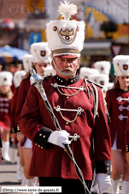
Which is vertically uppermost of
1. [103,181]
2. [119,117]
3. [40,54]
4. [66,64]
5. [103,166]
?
[40,54]

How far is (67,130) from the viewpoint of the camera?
15.6 feet

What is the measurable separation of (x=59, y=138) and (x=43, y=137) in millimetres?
168

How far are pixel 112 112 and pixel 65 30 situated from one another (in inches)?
117

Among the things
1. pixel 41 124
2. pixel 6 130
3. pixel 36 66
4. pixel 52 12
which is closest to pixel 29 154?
pixel 36 66

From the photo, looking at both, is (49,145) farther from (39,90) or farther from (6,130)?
(6,130)

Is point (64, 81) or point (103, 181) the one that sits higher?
point (64, 81)

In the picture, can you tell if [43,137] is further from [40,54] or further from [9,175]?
[9,175]

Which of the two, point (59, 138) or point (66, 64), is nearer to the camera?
point (59, 138)

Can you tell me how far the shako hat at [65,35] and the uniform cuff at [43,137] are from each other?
74 centimetres

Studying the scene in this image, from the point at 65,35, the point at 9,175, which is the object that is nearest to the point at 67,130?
the point at 65,35

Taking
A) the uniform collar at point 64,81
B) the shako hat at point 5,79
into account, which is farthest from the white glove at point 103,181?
the shako hat at point 5,79

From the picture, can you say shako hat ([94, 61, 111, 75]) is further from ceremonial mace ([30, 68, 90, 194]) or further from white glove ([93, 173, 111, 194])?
white glove ([93, 173, 111, 194])

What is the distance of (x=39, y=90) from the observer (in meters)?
4.84

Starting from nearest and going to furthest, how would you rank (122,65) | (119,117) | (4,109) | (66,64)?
(66,64) < (119,117) < (122,65) < (4,109)
